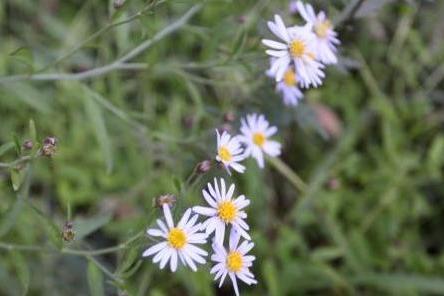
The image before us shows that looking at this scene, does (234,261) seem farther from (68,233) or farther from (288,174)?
(288,174)

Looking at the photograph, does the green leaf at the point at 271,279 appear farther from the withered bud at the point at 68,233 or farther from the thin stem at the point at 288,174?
the withered bud at the point at 68,233

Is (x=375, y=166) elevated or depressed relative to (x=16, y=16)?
depressed

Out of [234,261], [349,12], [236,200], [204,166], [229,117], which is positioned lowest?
[234,261]

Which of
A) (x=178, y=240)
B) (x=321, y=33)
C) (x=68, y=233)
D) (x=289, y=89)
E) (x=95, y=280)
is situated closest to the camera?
(x=178, y=240)

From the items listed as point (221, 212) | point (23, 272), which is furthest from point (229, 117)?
point (23, 272)

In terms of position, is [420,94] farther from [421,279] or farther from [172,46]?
[172,46]

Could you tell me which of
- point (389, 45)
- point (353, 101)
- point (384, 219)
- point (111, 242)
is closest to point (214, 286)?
point (111, 242)

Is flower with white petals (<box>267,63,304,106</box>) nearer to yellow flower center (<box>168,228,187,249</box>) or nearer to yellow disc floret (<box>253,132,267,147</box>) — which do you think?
yellow disc floret (<box>253,132,267,147</box>)
